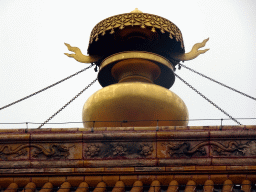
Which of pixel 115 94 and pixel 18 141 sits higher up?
pixel 115 94

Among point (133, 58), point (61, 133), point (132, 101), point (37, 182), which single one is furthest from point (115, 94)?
point (37, 182)

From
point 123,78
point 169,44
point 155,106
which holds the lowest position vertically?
point 155,106

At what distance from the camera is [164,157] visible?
436 inches

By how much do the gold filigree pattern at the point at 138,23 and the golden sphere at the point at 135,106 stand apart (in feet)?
5.94

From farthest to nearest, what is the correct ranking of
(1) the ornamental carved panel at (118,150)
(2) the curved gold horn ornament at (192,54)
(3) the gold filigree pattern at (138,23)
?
(2) the curved gold horn ornament at (192,54) < (3) the gold filigree pattern at (138,23) < (1) the ornamental carved panel at (118,150)

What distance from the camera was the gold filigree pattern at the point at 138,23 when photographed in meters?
15.2

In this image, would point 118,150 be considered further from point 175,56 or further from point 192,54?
point 192,54

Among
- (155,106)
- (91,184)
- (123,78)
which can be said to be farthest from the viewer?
(123,78)

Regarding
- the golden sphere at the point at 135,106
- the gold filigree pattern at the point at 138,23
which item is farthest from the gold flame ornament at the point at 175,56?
the golden sphere at the point at 135,106

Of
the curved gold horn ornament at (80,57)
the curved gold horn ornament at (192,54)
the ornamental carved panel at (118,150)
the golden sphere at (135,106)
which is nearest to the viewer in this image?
the ornamental carved panel at (118,150)

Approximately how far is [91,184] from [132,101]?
329cm

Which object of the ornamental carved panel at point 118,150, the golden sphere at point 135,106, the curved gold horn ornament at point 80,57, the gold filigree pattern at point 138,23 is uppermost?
the gold filigree pattern at point 138,23

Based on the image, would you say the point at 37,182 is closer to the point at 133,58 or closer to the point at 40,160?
the point at 40,160

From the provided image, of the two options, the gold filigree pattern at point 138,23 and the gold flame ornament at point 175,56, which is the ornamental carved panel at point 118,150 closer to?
the gold filigree pattern at point 138,23
